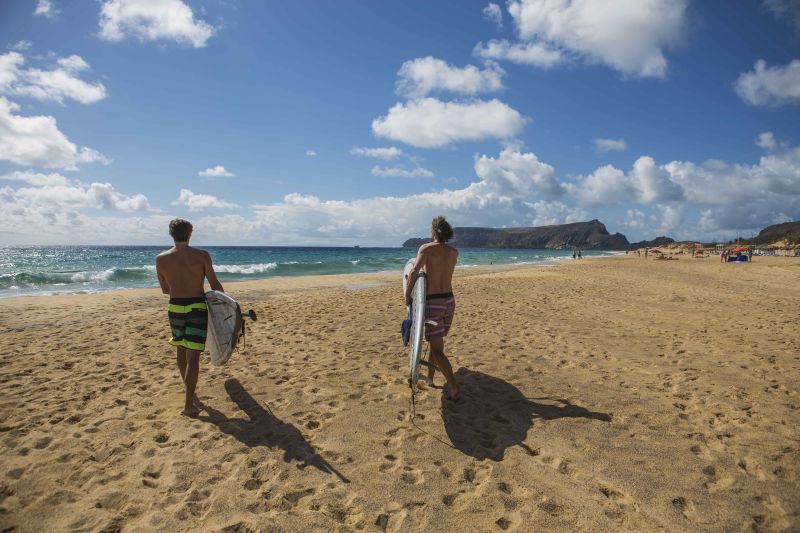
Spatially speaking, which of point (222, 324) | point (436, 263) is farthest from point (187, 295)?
point (436, 263)

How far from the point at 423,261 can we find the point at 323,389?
2.10 metres

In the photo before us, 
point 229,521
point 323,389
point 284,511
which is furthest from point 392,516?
point 323,389

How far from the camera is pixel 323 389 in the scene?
4.82 meters

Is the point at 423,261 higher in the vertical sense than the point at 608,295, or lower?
higher

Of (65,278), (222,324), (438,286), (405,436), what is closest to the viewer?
(405,436)

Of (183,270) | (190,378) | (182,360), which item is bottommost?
(190,378)

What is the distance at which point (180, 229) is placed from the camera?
162 inches

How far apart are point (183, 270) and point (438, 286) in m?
2.78

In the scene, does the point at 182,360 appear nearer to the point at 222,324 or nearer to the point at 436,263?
the point at 222,324

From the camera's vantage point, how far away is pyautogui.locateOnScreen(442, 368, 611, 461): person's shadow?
3564 millimetres

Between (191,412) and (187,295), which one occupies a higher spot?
(187,295)

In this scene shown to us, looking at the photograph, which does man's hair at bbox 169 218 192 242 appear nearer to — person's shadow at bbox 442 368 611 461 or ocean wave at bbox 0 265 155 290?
person's shadow at bbox 442 368 611 461

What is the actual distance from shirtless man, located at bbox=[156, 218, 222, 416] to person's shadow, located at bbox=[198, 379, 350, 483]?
46 cm

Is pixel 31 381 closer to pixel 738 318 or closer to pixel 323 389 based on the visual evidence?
pixel 323 389
